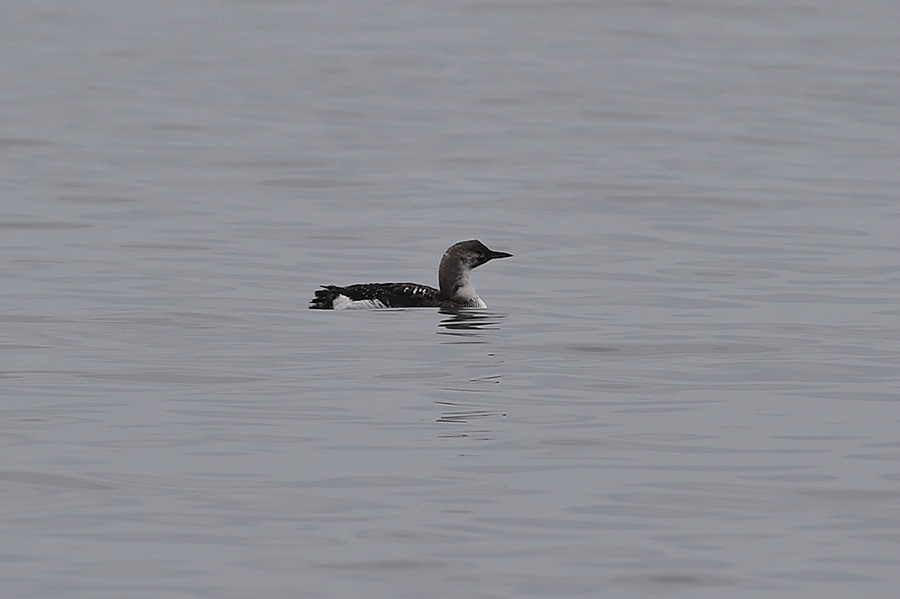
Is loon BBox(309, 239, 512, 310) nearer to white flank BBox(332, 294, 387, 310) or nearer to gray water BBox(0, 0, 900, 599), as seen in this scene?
white flank BBox(332, 294, 387, 310)

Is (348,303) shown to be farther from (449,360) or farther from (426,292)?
(449,360)

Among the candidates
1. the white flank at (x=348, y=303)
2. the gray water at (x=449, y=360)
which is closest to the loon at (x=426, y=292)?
the white flank at (x=348, y=303)

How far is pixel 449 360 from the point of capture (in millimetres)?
14008

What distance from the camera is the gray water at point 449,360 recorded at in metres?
8.78

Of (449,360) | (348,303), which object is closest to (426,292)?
(348,303)

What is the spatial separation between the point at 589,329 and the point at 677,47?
44735mm

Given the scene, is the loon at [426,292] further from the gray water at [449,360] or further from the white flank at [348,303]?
the gray water at [449,360]

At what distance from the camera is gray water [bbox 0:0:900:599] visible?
8781 mm

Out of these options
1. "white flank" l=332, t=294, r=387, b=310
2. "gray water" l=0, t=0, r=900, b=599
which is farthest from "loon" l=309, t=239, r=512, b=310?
"gray water" l=0, t=0, r=900, b=599

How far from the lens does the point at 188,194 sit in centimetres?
2748

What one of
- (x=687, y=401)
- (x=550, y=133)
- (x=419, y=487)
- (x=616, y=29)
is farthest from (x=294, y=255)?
(x=616, y=29)

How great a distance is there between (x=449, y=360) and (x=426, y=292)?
3.19 metres

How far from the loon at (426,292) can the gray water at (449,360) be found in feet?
0.63

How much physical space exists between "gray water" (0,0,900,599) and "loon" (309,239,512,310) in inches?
7.6
